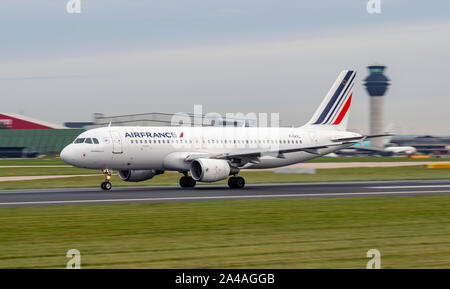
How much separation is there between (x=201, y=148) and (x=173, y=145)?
2.41 metres

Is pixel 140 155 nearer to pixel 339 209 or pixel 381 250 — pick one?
pixel 339 209

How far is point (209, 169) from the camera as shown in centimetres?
3991

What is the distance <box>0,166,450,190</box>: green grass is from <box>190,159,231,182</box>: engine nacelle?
A: 8666mm

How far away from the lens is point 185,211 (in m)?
26.9

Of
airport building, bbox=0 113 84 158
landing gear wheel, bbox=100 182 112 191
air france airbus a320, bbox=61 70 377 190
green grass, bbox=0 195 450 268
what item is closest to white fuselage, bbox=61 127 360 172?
air france airbus a320, bbox=61 70 377 190

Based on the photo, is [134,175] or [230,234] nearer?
[230,234]

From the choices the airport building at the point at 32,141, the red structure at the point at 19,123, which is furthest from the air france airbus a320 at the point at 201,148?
the red structure at the point at 19,123

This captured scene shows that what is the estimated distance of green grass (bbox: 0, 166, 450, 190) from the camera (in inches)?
1933

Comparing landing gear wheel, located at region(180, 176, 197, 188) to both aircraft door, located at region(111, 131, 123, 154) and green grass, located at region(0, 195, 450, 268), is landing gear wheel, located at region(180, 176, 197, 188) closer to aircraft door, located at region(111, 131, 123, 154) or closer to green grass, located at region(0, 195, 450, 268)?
aircraft door, located at region(111, 131, 123, 154)

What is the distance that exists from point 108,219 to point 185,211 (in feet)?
12.9

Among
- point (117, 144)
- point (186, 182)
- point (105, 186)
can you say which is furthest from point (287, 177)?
point (105, 186)

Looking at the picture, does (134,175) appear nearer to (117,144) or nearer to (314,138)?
(117,144)
